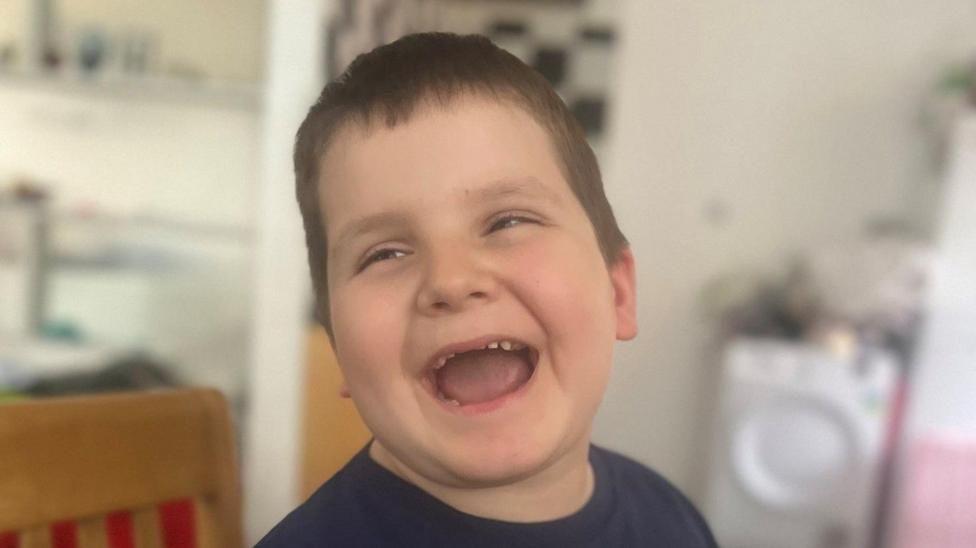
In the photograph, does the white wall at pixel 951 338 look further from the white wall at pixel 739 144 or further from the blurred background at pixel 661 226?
the white wall at pixel 739 144

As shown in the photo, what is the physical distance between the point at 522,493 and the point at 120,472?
232 millimetres

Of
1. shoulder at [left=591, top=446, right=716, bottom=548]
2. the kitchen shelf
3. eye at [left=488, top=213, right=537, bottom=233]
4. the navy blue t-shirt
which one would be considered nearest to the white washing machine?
the kitchen shelf

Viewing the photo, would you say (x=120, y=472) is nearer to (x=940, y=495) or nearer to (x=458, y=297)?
(x=458, y=297)

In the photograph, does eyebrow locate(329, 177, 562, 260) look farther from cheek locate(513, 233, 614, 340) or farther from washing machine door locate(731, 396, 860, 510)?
washing machine door locate(731, 396, 860, 510)

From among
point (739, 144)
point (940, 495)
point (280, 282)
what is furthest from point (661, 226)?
point (280, 282)

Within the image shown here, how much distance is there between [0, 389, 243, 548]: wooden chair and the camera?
445 mm

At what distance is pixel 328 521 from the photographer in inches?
15.6

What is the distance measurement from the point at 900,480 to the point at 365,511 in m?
1.67

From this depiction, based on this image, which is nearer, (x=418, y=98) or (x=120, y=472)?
(x=418, y=98)

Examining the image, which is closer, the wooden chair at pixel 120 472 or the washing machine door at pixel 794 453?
the wooden chair at pixel 120 472

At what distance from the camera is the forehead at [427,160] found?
36cm

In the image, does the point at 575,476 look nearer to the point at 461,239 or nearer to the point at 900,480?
the point at 461,239

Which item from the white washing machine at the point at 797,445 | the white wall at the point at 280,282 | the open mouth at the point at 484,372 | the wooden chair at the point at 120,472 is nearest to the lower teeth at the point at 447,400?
the open mouth at the point at 484,372

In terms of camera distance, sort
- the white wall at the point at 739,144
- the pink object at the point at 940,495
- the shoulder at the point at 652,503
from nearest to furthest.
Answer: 1. the shoulder at the point at 652,503
2. the pink object at the point at 940,495
3. the white wall at the point at 739,144
